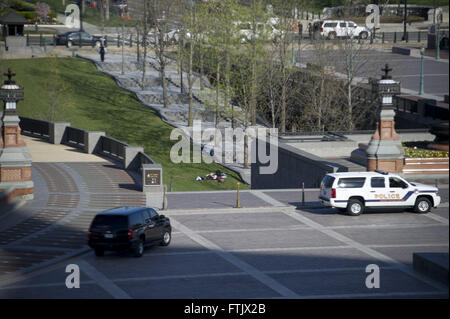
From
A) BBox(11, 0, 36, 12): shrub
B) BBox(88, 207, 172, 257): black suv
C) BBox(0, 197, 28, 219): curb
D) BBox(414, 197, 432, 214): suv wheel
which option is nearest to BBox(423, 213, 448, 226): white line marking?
BBox(414, 197, 432, 214): suv wheel

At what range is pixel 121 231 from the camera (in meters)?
22.7

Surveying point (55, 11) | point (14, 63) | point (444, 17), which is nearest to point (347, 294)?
point (14, 63)

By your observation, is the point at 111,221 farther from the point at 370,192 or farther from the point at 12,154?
the point at 12,154

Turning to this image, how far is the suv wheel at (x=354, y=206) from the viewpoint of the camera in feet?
94.8

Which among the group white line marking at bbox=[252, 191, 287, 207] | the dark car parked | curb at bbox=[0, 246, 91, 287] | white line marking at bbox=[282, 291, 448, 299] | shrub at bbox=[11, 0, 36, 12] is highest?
shrub at bbox=[11, 0, 36, 12]

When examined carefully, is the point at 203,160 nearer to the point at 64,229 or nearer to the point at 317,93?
the point at 317,93

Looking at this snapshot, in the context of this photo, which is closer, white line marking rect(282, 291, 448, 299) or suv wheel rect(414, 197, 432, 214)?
white line marking rect(282, 291, 448, 299)

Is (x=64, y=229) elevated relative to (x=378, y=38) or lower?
lower

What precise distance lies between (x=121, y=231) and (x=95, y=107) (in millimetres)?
43843

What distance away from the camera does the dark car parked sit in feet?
271

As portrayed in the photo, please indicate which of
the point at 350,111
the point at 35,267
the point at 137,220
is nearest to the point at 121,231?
the point at 137,220

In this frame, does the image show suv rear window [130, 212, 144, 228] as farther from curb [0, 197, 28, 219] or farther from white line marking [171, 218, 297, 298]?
curb [0, 197, 28, 219]

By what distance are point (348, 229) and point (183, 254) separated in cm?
686

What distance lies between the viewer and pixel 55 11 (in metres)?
109
